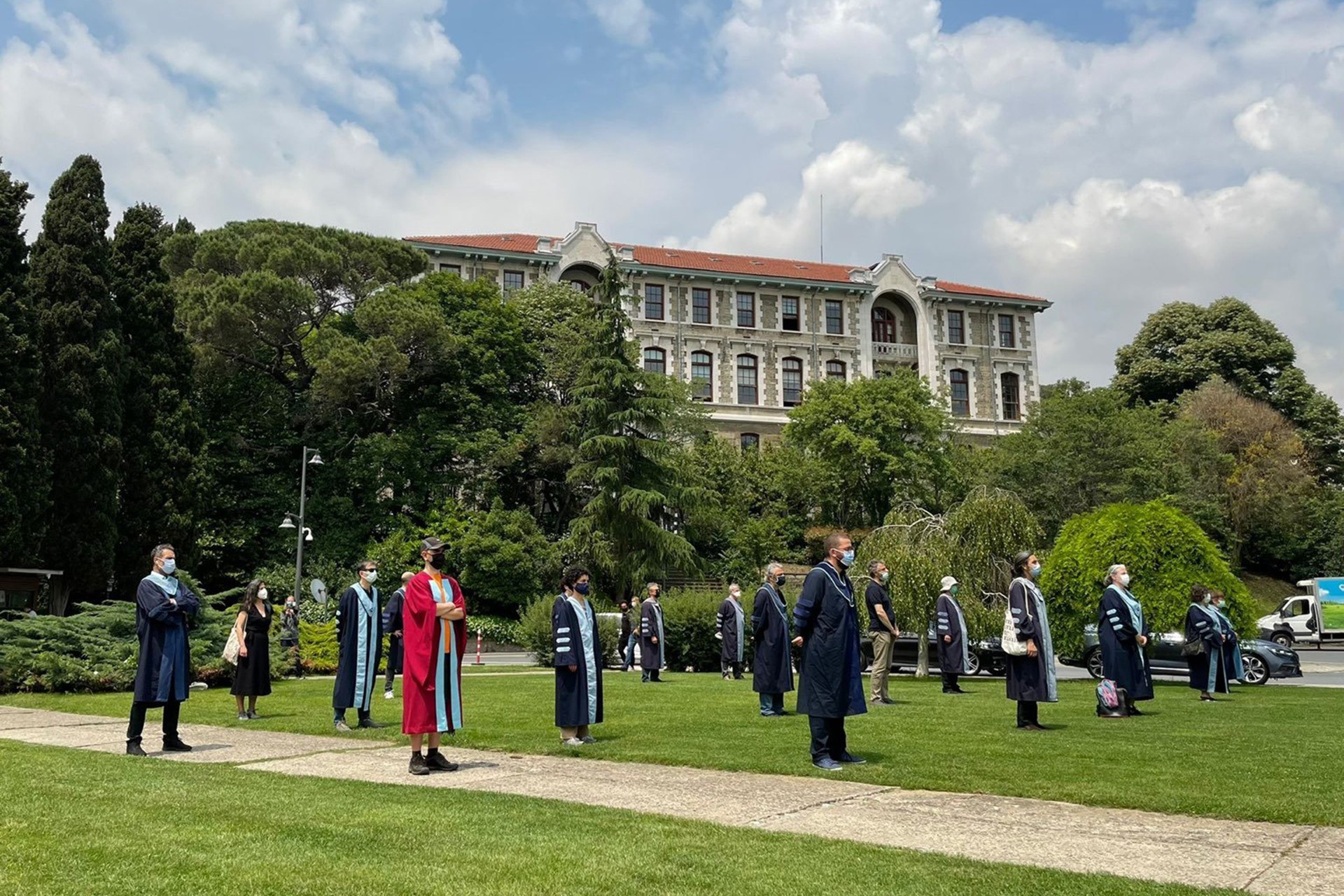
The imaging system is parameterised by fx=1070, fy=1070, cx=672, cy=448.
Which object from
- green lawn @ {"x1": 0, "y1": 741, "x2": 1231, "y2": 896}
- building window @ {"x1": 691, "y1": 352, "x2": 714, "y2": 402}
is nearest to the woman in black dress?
green lawn @ {"x1": 0, "y1": 741, "x2": 1231, "y2": 896}

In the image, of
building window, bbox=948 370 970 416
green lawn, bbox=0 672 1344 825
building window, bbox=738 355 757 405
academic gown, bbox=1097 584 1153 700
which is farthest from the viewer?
building window, bbox=948 370 970 416

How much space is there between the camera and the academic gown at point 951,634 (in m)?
18.6

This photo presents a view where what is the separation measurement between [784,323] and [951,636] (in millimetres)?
47374

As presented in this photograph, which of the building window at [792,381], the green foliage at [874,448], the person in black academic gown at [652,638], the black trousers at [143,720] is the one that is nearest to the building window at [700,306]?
the building window at [792,381]

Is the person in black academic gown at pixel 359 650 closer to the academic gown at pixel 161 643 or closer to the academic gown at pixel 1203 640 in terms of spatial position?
the academic gown at pixel 161 643

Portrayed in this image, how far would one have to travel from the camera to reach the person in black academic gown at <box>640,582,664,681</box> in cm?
2220

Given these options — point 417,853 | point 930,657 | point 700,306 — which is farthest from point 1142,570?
point 700,306

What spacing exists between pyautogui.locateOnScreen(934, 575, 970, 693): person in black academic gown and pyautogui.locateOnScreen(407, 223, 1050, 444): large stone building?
133 feet

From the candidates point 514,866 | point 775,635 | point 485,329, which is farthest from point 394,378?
point 514,866

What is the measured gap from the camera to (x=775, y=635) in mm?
14906

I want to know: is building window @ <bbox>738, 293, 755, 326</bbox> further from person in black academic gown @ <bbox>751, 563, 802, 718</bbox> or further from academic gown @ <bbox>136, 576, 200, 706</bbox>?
academic gown @ <bbox>136, 576, 200, 706</bbox>

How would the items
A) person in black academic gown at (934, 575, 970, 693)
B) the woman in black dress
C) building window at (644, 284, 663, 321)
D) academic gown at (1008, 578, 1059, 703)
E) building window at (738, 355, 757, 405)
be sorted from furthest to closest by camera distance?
building window at (738, 355, 757, 405) < building window at (644, 284, 663, 321) < person in black academic gown at (934, 575, 970, 693) < the woman in black dress < academic gown at (1008, 578, 1059, 703)

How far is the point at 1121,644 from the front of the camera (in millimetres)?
14508

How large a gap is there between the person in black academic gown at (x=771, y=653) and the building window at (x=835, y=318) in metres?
51.6
